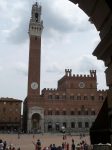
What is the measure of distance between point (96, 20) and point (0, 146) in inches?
573

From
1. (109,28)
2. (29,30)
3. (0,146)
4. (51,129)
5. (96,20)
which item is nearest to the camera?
(109,28)

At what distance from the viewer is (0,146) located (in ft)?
56.1

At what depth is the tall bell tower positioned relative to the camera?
65.8m

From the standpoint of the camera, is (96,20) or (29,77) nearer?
(96,20)

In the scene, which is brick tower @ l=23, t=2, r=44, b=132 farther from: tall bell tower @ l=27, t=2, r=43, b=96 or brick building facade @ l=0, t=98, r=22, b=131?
brick building facade @ l=0, t=98, r=22, b=131

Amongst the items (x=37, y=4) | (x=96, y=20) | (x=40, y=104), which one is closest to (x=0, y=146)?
(x=96, y=20)

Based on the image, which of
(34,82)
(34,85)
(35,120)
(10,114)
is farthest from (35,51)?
(10,114)

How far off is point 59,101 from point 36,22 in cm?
1900

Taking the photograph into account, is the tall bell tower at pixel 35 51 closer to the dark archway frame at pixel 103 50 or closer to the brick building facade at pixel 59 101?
the brick building facade at pixel 59 101

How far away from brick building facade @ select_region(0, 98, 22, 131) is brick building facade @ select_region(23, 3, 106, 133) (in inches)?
144

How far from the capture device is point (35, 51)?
6831 centimetres

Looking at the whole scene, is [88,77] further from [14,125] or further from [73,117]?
[14,125]

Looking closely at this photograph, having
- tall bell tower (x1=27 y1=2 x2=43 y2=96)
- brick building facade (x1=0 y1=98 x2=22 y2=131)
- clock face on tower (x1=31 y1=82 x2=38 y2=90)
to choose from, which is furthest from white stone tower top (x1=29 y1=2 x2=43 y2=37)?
brick building facade (x1=0 y1=98 x2=22 y2=131)

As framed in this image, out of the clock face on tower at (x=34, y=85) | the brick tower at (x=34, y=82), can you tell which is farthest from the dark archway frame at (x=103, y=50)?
the clock face on tower at (x=34, y=85)
